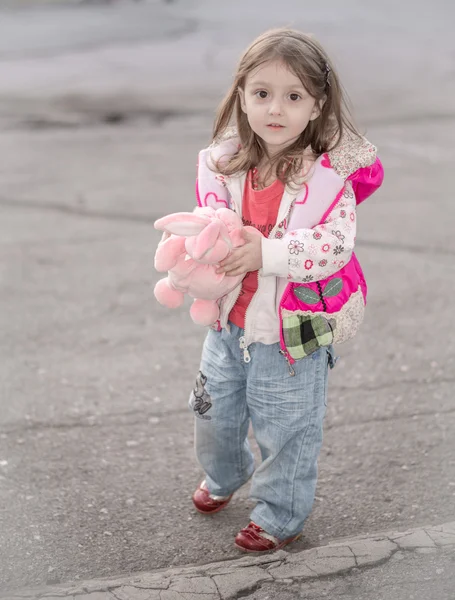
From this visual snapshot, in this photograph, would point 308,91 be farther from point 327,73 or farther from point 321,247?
point 321,247

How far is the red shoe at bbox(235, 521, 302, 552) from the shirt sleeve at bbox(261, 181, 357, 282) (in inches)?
39.9

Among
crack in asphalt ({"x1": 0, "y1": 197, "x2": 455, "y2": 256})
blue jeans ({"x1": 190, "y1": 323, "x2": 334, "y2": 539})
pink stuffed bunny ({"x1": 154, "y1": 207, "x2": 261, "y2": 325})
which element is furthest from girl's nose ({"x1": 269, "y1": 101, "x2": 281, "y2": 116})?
crack in asphalt ({"x1": 0, "y1": 197, "x2": 455, "y2": 256})

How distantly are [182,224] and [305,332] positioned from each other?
532 mm

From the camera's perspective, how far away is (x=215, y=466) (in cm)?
332

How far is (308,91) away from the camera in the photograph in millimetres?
2717

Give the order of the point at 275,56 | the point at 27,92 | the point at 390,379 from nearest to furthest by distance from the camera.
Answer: the point at 275,56, the point at 390,379, the point at 27,92

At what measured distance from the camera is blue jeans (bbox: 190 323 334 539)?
2965mm

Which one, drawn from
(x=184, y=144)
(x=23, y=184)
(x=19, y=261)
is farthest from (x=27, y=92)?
(x=19, y=261)

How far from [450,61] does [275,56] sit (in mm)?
11022

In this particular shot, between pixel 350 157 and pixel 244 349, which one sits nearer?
pixel 350 157

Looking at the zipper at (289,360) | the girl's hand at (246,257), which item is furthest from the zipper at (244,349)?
the girl's hand at (246,257)

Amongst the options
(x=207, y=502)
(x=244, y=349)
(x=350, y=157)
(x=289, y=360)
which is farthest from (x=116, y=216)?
(x=350, y=157)

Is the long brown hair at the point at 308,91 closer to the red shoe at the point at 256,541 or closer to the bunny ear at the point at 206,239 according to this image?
the bunny ear at the point at 206,239

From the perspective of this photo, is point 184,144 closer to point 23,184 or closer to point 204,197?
point 23,184
